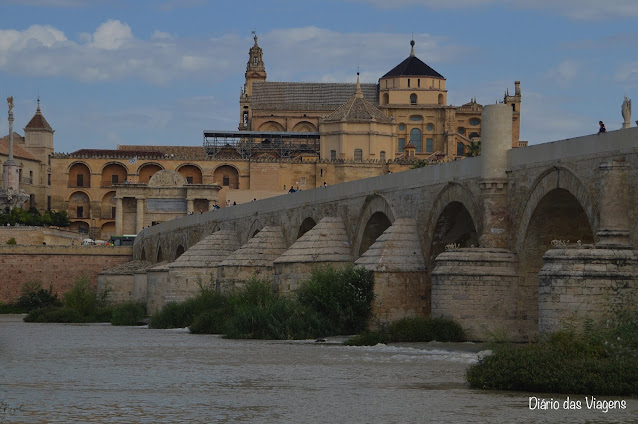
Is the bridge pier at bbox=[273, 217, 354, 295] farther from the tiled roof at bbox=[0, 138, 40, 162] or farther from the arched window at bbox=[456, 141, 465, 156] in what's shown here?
the arched window at bbox=[456, 141, 465, 156]

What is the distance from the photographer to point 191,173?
110 metres

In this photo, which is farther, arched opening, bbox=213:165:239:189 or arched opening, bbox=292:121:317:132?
arched opening, bbox=292:121:317:132

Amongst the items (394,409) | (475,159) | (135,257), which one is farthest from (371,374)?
(135,257)

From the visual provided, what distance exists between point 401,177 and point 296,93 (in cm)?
8532

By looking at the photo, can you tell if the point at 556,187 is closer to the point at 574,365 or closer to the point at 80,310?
the point at 574,365

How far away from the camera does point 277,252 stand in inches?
1647

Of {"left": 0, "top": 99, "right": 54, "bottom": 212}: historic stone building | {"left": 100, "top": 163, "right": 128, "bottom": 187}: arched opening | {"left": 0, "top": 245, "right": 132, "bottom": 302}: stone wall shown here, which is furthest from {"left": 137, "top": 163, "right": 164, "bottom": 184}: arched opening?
{"left": 0, "top": 245, "right": 132, "bottom": 302}: stone wall

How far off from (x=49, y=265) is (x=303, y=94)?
4793cm

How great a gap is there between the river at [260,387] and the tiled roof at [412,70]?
8357cm

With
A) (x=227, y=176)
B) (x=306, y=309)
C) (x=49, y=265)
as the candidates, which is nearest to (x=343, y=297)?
(x=306, y=309)

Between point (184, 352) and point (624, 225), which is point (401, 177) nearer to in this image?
point (184, 352)

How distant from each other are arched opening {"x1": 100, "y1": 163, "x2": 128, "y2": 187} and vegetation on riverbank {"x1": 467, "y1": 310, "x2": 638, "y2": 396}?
9365cm

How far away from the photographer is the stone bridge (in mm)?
21516

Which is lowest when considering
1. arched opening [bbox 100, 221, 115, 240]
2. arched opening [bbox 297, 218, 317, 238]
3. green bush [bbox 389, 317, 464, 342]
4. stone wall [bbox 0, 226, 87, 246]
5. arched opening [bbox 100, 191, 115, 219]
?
green bush [bbox 389, 317, 464, 342]
